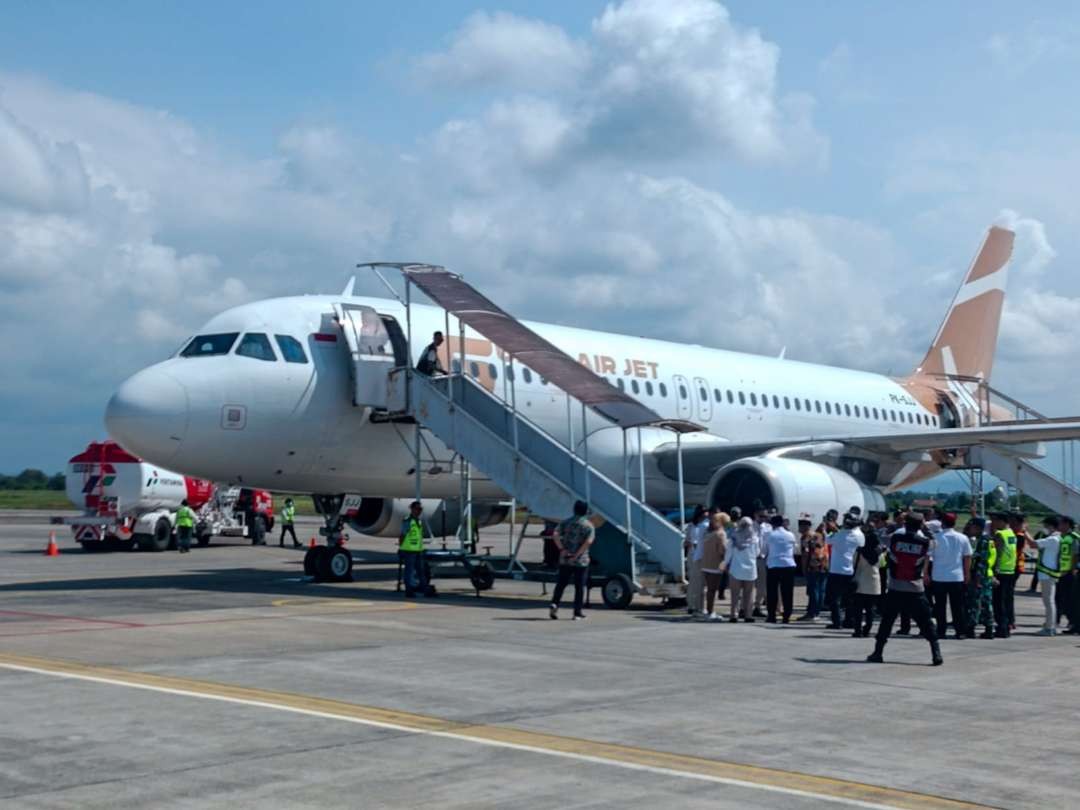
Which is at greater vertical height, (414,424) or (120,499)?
(414,424)

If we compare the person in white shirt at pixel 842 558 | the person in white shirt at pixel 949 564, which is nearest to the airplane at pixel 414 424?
the person in white shirt at pixel 842 558

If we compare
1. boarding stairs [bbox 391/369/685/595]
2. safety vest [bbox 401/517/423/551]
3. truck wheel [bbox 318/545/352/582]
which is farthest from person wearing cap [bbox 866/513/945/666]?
truck wheel [bbox 318/545/352/582]

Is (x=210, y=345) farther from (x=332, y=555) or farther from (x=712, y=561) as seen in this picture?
(x=712, y=561)

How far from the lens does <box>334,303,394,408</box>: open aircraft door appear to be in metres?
19.5

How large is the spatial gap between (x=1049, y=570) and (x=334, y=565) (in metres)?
10.6

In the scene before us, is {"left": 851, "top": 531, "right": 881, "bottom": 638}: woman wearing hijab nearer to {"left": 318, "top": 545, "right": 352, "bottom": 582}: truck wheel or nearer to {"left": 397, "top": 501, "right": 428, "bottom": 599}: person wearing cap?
{"left": 397, "top": 501, "right": 428, "bottom": 599}: person wearing cap

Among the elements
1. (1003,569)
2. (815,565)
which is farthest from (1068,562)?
(815,565)

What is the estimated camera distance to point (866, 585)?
1501cm

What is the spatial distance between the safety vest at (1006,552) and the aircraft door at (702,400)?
10.0 meters

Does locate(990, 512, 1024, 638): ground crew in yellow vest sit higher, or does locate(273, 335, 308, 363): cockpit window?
locate(273, 335, 308, 363): cockpit window

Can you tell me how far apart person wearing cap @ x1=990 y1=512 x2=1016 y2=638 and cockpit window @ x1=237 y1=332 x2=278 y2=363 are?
10142 mm

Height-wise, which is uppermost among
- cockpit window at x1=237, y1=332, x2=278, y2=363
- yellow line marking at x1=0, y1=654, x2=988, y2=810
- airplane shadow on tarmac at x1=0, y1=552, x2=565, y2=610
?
cockpit window at x1=237, y1=332, x2=278, y2=363

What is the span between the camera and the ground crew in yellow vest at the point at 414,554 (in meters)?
18.3

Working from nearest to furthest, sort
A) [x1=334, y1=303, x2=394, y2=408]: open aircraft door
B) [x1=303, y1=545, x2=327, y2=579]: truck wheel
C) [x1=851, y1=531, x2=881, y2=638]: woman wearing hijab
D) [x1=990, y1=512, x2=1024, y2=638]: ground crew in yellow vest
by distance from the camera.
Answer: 1. [x1=851, y1=531, x2=881, y2=638]: woman wearing hijab
2. [x1=990, y1=512, x2=1024, y2=638]: ground crew in yellow vest
3. [x1=334, y1=303, x2=394, y2=408]: open aircraft door
4. [x1=303, y1=545, x2=327, y2=579]: truck wheel
